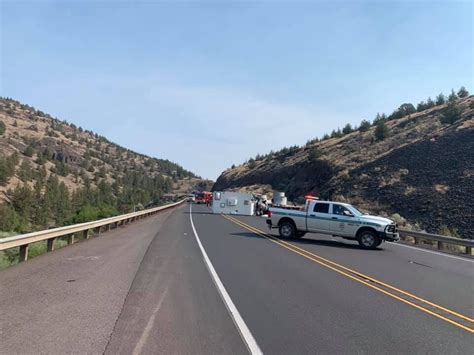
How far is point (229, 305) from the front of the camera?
8922 millimetres

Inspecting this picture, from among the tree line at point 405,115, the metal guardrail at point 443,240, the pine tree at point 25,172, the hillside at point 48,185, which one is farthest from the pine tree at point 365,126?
the pine tree at point 25,172

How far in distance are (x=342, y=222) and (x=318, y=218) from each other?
1.19 metres

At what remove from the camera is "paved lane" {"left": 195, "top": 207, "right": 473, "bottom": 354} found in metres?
6.85

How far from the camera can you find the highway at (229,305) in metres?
6.72

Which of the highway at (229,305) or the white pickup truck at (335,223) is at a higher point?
the white pickup truck at (335,223)

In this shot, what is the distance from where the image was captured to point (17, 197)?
9694cm

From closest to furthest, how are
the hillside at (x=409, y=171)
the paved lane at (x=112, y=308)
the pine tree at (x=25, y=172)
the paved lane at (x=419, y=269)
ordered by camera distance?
the paved lane at (x=112, y=308), the paved lane at (x=419, y=269), the hillside at (x=409, y=171), the pine tree at (x=25, y=172)

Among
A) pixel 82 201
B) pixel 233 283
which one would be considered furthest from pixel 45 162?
pixel 233 283

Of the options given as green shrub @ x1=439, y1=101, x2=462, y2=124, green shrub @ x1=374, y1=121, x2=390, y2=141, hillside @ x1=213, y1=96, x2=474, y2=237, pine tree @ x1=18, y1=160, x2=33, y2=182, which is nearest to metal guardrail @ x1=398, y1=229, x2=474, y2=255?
hillside @ x1=213, y1=96, x2=474, y2=237

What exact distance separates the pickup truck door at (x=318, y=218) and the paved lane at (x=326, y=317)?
952cm

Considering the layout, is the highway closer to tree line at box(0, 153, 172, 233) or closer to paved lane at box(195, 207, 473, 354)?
paved lane at box(195, 207, 473, 354)

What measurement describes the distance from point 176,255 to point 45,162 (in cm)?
15408

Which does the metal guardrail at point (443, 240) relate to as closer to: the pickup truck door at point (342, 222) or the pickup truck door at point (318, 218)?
the pickup truck door at point (342, 222)

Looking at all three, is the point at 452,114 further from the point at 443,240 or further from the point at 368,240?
the point at 368,240
